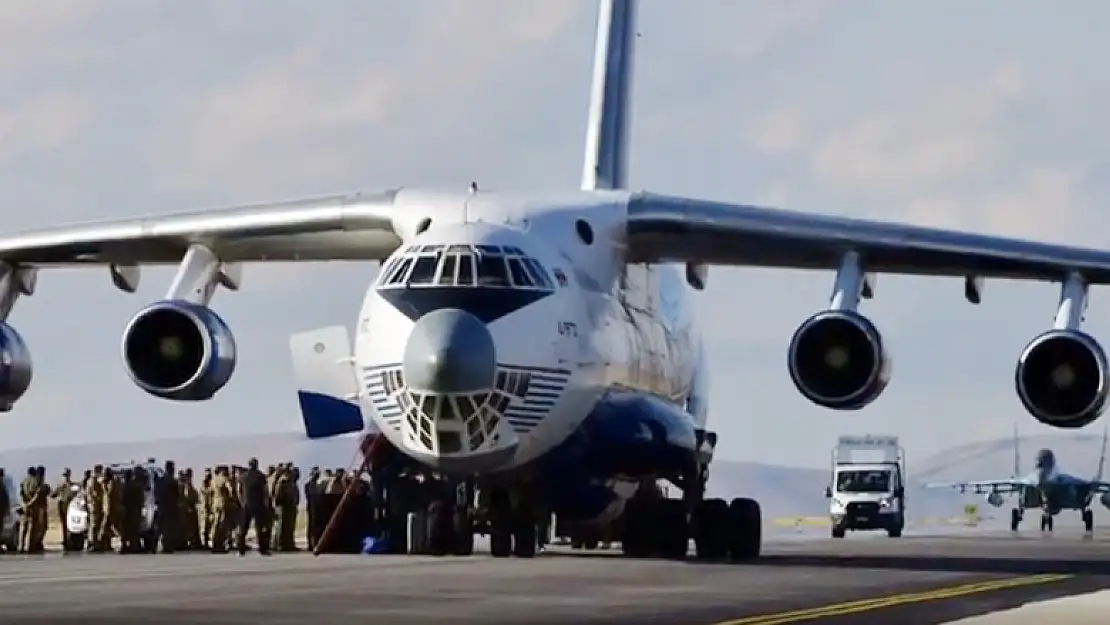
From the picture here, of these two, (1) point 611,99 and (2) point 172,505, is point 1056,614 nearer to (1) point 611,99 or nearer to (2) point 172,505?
(1) point 611,99

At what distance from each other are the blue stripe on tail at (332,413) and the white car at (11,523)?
5.59 metres

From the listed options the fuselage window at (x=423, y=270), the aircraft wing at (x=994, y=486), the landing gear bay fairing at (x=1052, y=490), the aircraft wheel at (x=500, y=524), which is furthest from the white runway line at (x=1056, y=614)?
the aircraft wing at (x=994, y=486)

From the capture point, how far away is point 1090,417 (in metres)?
23.4

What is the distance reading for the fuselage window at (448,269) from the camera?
2250cm

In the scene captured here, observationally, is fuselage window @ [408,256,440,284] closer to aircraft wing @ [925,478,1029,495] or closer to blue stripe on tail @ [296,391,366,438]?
blue stripe on tail @ [296,391,366,438]

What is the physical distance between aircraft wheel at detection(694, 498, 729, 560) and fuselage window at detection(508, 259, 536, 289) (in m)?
4.84

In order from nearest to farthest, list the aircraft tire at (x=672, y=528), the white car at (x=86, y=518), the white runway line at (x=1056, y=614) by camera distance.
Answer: the white runway line at (x=1056, y=614) < the aircraft tire at (x=672, y=528) < the white car at (x=86, y=518)

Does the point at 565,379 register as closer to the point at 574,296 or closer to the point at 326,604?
the point at 574,296

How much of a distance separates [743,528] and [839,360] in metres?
4.12

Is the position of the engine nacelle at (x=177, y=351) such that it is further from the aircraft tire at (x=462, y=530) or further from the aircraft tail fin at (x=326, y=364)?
the aircraft tire at (x=462, y=530)

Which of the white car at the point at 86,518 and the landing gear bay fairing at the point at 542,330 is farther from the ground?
the landing gear bay fairing at the point at 542,330

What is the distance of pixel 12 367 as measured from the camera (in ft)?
80.5

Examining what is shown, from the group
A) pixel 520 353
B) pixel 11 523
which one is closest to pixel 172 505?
pixel 11 523

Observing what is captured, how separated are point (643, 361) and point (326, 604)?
9740 mm
